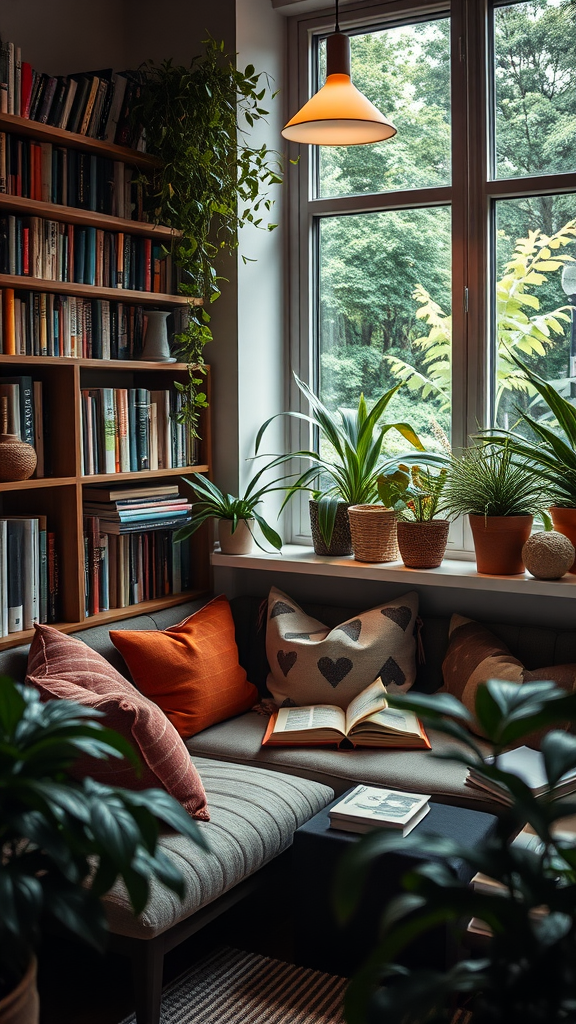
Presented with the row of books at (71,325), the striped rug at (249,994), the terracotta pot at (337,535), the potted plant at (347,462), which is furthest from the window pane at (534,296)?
the striped rug at (249,994)

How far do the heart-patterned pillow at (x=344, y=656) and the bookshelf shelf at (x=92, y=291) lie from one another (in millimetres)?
1130

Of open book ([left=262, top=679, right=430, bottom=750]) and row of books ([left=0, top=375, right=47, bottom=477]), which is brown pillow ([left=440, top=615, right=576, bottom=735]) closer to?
open book ([left=262, top=679, right=430, bottom=750])

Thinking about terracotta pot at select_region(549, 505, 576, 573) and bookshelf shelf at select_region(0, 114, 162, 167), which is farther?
terracotta pot at select_region(549, 505, 576, 573)

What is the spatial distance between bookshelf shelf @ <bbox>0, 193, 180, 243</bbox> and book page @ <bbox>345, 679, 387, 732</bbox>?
5.25ft

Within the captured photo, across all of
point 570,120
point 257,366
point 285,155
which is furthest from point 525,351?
point 285,155

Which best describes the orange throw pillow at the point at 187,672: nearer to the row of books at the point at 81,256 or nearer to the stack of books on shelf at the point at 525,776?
the stack of books on shelf at the point at 525,776

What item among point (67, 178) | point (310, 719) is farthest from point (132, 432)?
point (310, 719)

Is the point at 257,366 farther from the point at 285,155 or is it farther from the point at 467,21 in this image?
the point at 467,21

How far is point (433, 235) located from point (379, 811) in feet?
6.39

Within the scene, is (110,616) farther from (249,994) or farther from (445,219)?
(445,219)

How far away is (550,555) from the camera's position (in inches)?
109

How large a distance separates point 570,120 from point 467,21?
0.49 metres

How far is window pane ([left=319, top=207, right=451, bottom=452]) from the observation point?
3299 mm

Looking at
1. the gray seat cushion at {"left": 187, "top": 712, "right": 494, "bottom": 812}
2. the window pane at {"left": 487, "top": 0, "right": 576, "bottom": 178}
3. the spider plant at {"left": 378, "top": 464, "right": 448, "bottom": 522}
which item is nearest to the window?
the window pane at {"left": 487, "top": 0, "right": 576, "bottom": 178}
